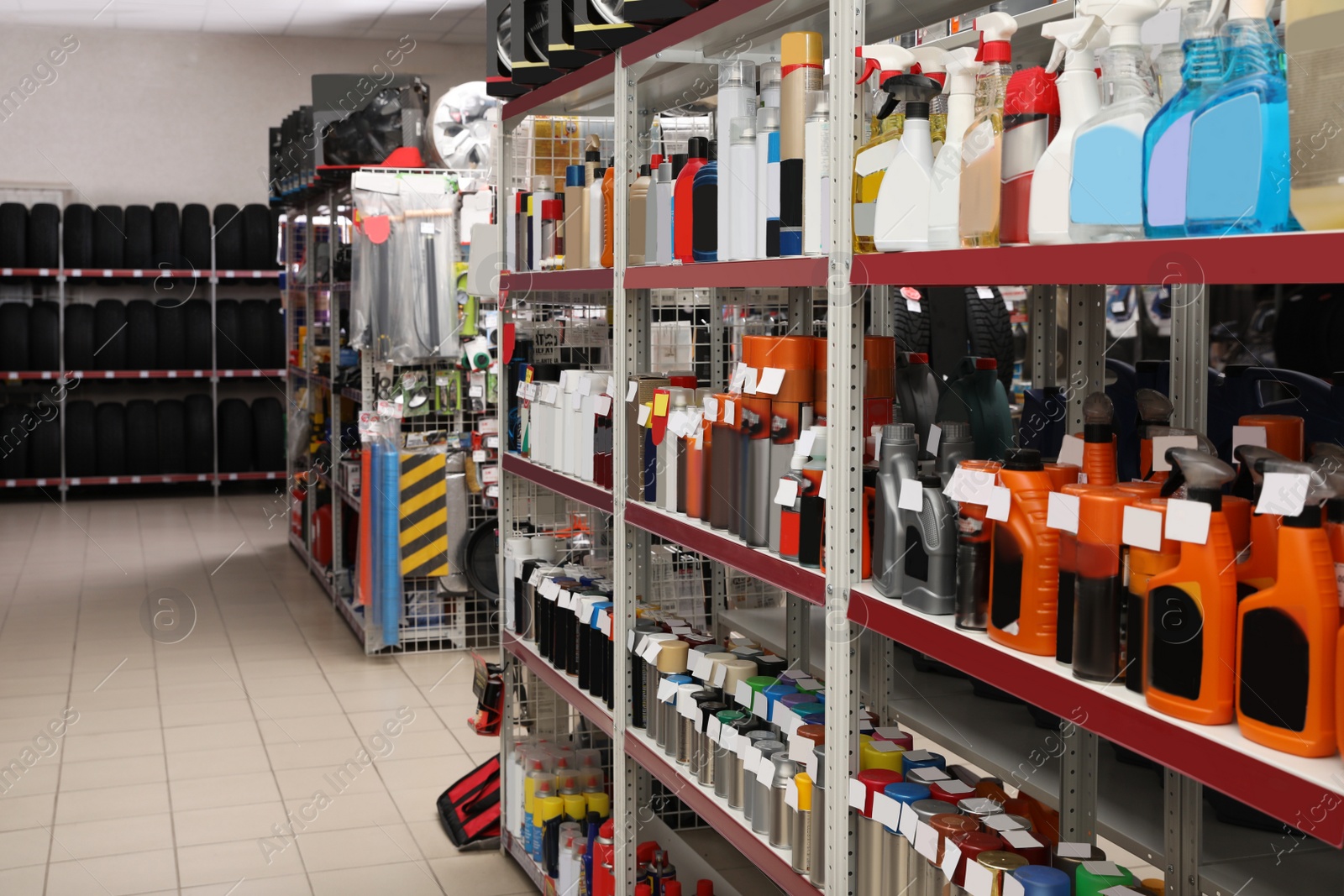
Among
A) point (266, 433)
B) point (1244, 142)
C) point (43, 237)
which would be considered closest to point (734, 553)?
point (1244, 142)

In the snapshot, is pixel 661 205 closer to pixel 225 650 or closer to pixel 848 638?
pixel 848 638

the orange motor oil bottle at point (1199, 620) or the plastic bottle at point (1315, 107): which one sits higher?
the plastic bottle at point (1315, 107)

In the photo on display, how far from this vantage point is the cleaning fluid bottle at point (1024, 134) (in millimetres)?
1475

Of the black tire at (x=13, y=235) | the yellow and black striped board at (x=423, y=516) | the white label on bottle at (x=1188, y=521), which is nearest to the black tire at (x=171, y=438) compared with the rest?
the black tire at (x=13, y=235)

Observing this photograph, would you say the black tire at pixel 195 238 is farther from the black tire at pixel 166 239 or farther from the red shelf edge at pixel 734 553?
the red shelf edge at pixel 734 553

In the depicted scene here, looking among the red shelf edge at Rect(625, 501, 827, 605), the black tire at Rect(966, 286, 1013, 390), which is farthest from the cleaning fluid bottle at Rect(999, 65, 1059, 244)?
the black tire at Rect(966, 286, 1013, 390)

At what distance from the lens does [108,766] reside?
4477 millimetres

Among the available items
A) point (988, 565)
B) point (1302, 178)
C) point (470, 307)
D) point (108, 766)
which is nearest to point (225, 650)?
point (108, 766)

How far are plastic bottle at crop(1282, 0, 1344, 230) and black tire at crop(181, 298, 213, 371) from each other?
35.6 ft

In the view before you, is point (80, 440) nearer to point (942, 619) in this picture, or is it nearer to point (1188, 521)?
point (942, 619)

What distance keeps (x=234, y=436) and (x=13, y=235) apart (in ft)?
8.04

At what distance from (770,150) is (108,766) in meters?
3.59

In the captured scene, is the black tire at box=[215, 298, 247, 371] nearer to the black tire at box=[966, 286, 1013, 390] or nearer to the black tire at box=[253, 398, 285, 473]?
the black tire at box=[253, 398, 285, 473]

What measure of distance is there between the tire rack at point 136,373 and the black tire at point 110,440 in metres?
0.09
